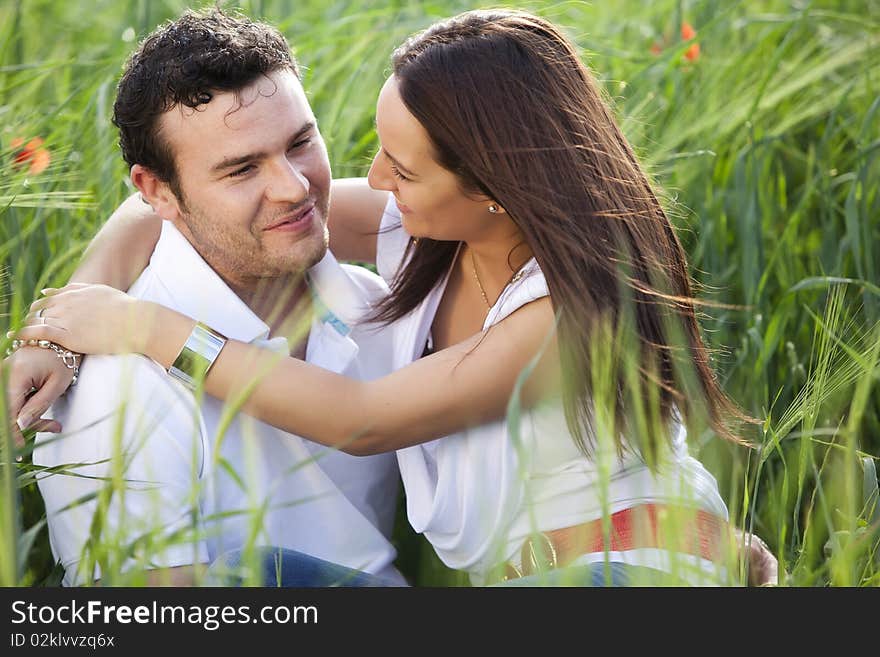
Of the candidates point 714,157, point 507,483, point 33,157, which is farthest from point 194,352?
point 714,157

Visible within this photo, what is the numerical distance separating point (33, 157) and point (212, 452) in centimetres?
100

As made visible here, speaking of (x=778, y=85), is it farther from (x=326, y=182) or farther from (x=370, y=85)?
(x=326, y=182)

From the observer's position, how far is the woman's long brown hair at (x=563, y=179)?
6.86ft

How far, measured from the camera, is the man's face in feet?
7.14

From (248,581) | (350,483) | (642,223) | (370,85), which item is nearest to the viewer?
(248,581)

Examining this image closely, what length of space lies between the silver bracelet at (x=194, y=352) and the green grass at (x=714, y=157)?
0.48 meters

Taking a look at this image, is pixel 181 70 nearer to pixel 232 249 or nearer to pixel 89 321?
pixel 232 249

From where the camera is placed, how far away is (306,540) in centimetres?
223

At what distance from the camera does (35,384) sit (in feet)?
6.56

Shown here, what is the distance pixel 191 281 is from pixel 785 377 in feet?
4.95

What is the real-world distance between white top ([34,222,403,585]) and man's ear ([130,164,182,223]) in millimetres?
34

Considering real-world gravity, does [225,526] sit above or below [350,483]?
below

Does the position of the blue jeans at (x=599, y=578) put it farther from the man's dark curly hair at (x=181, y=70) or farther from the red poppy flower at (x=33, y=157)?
the red poppy flower at (x=33, y=157)

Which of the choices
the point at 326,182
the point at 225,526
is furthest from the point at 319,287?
the point at 225,526
